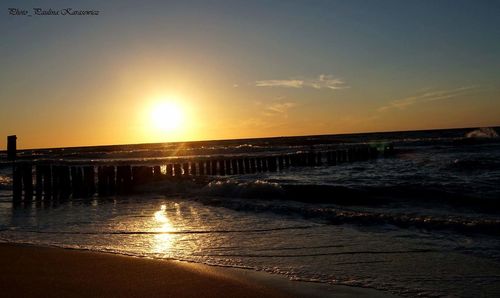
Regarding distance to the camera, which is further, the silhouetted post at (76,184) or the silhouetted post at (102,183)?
the silhouetted post at (102,183)

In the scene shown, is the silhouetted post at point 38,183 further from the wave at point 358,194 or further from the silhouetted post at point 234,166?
the silhouetted post at point 234,166

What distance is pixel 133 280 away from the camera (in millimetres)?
4930

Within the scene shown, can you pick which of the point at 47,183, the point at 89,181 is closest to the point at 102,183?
the point at 89,181

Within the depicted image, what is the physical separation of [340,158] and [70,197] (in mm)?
19219

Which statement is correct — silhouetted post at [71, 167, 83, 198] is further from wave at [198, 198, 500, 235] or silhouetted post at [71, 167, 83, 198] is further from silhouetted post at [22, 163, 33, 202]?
wave at [198, 198, 500, 235]

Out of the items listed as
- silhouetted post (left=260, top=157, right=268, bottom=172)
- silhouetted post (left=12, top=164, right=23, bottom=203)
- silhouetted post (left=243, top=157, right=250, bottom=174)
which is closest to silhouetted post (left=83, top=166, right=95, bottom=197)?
silhouetted post (left=12, top=164, right=23, bottom=203)

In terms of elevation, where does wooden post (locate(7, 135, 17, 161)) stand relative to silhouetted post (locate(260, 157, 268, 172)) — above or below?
above

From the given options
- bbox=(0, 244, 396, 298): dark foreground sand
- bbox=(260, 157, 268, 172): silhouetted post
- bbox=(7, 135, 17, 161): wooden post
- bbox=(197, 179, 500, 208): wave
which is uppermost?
bbox=(7, 135, 17, 161): wooden post

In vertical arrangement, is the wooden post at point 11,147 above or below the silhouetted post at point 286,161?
above

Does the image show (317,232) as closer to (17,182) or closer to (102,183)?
(102,183)

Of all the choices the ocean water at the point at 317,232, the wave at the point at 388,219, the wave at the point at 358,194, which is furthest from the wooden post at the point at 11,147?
the wave at the point at 388,219

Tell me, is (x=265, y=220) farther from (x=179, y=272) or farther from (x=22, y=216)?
(x=22, y=216)

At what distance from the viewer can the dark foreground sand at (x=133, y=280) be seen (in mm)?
4457

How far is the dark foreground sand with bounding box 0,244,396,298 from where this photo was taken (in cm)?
446
